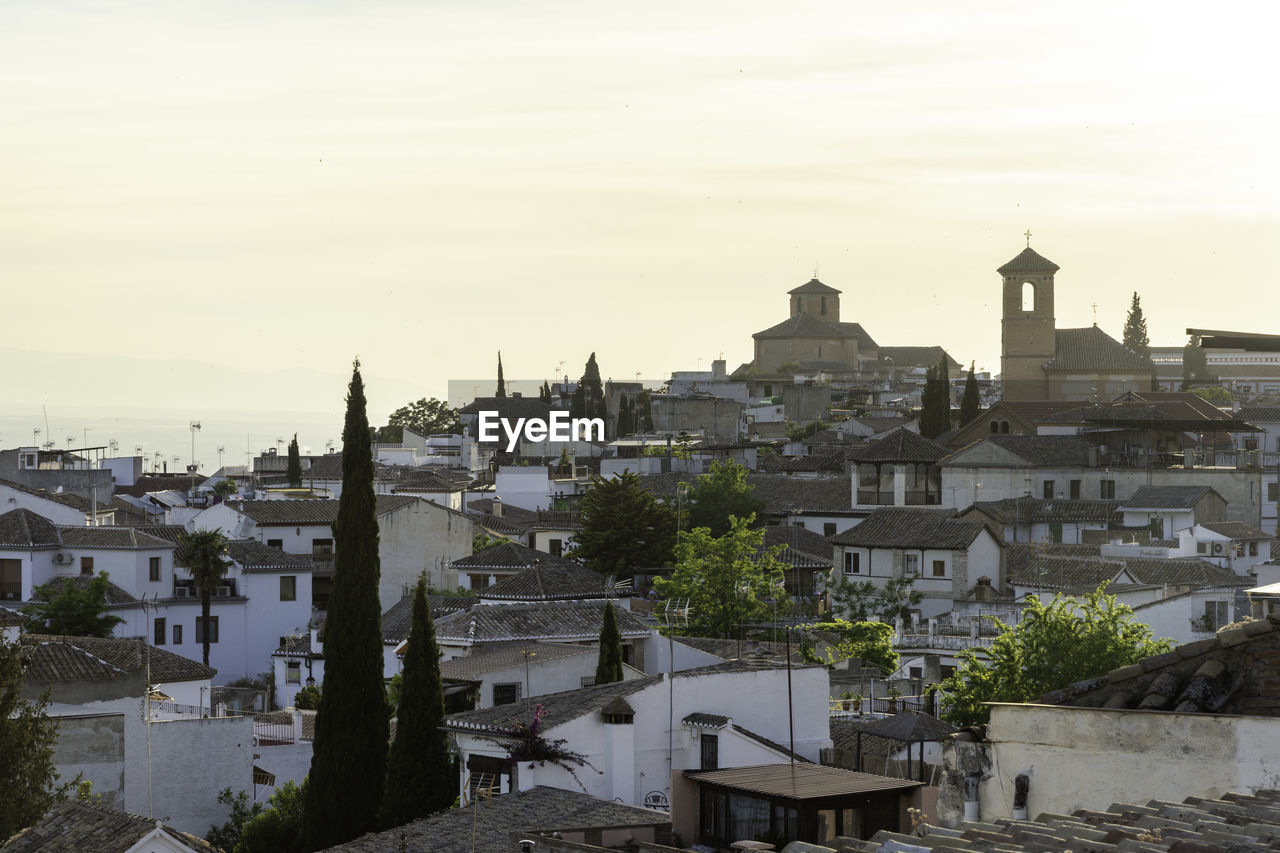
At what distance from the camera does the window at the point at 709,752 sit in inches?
878

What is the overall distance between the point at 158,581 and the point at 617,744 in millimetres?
30452

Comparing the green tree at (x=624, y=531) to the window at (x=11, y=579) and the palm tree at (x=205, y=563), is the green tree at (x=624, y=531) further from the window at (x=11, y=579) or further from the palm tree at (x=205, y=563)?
the window at (x=11, y=579)

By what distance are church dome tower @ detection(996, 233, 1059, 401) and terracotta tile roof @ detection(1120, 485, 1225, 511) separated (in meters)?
47.9

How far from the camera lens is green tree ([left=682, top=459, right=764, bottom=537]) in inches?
2282

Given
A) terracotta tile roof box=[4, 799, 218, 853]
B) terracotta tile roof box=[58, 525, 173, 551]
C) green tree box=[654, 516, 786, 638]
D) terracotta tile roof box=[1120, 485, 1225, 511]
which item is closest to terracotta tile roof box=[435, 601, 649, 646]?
green tree box=[654, 516, 786, 638]

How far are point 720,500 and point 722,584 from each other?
58.1 ft

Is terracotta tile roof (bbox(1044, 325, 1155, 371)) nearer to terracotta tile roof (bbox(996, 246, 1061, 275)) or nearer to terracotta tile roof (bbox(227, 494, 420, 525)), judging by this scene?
terracotta tile roof (bbox(996, 246, 1061, 275))

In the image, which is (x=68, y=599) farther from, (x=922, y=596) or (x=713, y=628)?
(x=922, y=596)

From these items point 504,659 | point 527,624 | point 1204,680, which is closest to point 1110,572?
point 527,624

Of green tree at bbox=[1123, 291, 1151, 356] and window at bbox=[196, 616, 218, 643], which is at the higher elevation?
green tree at bbox=[1123, 291, 1151, 356]

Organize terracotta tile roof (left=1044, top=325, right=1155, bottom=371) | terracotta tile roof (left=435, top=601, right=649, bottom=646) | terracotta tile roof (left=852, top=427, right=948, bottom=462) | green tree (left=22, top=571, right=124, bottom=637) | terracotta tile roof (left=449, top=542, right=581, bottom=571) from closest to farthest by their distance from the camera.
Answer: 1. terracotta tile roof (left=435, top=601, right=649, bottom=646)
2. green tree (left=22, top=571, right=124, bottom=637)
3. terracotta tile roof (left=449, top=542, right=581, bottom=571)
4. terracotta tile roof (left=852, top=427, right=948, bottom=462)
5. terracotta tile roof (left=1044, top=325, right=1155, bottom=371)

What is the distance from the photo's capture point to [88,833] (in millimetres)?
19562

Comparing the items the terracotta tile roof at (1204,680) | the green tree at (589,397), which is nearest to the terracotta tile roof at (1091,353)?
the green tree at (589,397)

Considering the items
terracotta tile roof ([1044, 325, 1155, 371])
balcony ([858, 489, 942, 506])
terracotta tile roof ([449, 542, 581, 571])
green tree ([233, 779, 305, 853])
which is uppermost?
terracotta tile roof ([1044, 325, 1155, 371])
